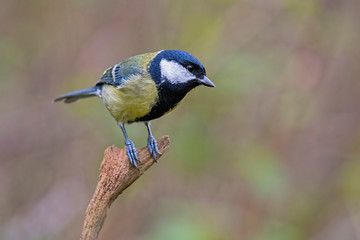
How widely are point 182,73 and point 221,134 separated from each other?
3.27 ft

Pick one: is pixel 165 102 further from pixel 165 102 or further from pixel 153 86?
pixel 153 86

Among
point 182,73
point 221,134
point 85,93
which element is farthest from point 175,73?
point 221,134

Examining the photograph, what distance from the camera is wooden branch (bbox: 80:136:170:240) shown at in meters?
1.79

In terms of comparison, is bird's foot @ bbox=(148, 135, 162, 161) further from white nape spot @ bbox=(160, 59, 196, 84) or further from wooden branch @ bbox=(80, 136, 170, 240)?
white nape spot @ bbox=(160, 59, 196, 84)

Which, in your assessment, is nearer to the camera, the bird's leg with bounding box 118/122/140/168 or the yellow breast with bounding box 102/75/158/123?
the bird's leg with bounding box 118/122/140/168

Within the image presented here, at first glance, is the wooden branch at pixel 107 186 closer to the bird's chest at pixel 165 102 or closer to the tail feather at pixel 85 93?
the bird's chest at pixel 165 102

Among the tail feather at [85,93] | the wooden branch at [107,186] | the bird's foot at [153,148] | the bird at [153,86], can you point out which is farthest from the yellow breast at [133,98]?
the wooden branch at [107,186]

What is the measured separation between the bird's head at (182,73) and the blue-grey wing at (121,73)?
19cm

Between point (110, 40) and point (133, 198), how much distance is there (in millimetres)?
1832

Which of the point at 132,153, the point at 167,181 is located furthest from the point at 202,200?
the point at 132,153

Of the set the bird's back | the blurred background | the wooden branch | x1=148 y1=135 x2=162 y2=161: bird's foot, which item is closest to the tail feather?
the blurred background

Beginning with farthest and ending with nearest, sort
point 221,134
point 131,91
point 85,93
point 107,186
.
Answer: point 221,134, point 85,93, point 131,91, point 107,186

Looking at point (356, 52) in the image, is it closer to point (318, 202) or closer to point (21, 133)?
point (318, 202)

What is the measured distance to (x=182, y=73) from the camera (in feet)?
8.61
